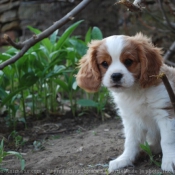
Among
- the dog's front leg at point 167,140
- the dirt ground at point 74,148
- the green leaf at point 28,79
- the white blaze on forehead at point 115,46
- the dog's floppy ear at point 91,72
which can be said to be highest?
the white blaze on forehead at point 115,46

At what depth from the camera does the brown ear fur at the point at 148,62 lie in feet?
10.9

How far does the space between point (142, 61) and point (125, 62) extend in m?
0.16

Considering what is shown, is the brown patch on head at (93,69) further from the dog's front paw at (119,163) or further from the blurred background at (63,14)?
the blurred background at (63,14)

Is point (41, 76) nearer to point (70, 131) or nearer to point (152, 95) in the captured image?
point (70, 131)

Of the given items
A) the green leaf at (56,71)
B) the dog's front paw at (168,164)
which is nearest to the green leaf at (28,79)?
the green leaf at (56,71)

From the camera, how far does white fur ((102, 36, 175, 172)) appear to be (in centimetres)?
324

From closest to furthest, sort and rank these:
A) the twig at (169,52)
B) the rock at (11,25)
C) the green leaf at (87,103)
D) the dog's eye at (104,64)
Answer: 1. the dog's eye at (104,64)
2. the green leaf at (87,103)
3. the twig at (169,52)
4. the rock at (11,25)

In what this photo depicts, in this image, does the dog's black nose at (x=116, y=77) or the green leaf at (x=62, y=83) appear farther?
the green leaf at (x=62, y=83)

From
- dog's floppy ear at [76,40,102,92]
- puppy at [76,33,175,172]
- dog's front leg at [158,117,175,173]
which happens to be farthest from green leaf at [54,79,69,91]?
dog's front leg at [158,117,175,173]

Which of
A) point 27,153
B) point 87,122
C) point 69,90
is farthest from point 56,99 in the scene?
point 27,153

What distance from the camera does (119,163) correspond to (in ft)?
11.0

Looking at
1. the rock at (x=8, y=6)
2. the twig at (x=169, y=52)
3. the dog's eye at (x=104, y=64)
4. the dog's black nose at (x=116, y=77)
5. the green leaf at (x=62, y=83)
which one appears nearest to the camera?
the dog's black nose at (x=116, y=77)

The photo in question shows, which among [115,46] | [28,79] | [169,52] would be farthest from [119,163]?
[169,52]

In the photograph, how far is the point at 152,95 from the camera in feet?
11.0
